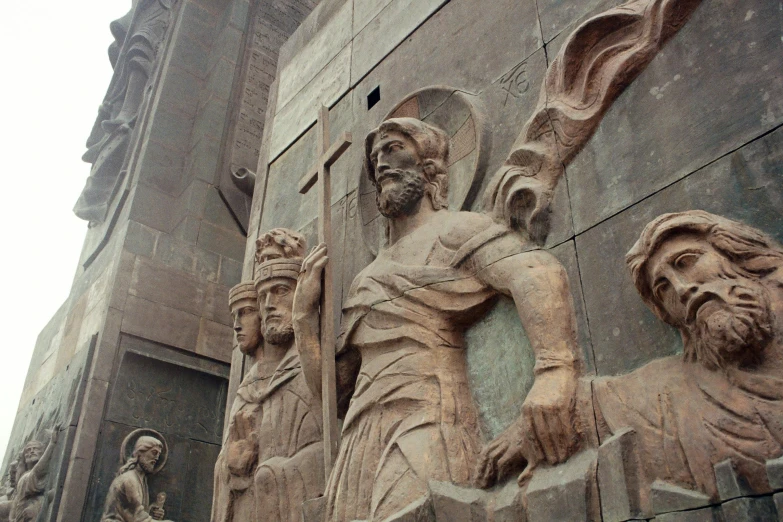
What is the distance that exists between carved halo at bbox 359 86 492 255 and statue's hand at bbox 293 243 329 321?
1.62ft

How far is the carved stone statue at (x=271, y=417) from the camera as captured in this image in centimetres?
456

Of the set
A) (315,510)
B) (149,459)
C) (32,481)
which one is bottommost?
(315,510)

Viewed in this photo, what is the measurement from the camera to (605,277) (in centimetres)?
346

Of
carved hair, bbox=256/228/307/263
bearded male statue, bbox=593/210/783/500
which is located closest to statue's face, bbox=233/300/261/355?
carved hair, bbox=256/228/307/263

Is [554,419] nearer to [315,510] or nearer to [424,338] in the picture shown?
[424,338]

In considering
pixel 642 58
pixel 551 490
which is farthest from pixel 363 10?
pixel 551 490

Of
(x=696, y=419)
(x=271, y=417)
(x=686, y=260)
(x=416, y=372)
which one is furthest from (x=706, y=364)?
(x=271, y=417)

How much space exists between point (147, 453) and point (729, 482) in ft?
26.8

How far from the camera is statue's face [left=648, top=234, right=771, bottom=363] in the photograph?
2.61 meters

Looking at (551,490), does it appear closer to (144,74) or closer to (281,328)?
(281,328)

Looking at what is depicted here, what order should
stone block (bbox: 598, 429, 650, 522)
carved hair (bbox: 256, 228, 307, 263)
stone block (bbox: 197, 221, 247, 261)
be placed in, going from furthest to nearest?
stone block (bbox: 197, 221, 247, 261), carved hair (bbox: 256, 228, 307, 263), stone block (bbox: 598, 429, 650, 522)

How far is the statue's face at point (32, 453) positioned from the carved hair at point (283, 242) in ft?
19.9

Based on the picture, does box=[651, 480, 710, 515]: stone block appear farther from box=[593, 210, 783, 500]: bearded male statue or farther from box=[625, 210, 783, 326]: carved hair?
box=[625, 210, 783, 326]: carved hair

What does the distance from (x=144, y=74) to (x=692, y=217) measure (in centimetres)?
1393
